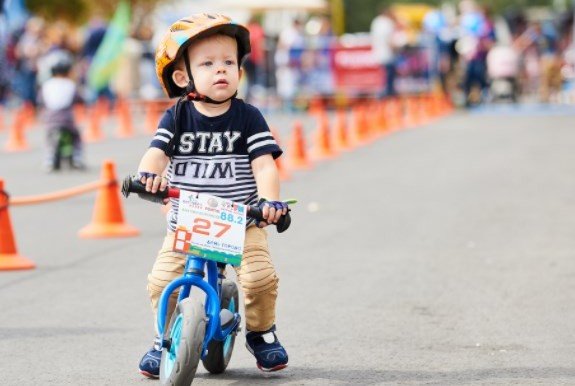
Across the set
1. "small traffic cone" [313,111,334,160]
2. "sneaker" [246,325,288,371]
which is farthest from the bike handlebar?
"small traffic cone" [313,111,334,160]

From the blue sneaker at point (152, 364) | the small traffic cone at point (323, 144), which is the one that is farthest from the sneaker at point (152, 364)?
the small traffic cone at point (323, 144)

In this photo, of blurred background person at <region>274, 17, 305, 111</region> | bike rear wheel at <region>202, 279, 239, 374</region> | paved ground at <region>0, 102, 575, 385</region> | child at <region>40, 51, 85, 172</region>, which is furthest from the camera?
blurred background person at <region>274, 17, 305, 111</region>

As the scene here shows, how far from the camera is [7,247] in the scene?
980 cm

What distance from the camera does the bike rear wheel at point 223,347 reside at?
6.09 meters

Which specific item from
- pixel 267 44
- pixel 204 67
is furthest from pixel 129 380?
pixel 267 44

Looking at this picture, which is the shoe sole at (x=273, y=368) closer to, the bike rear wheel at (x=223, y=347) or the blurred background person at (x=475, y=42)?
the bike rear wheel at (x=223, y=347)

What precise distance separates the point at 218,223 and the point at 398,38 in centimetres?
2588

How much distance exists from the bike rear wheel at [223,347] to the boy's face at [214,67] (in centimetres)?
86

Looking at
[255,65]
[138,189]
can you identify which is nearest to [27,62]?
[255,65]

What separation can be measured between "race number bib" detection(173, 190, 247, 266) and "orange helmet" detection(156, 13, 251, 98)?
2.16 feet

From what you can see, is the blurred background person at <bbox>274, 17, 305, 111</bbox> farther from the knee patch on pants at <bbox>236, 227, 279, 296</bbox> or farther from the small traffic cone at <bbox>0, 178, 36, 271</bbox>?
the knee patch on pants at <bbox>236, 227, 279, 296</bbox>

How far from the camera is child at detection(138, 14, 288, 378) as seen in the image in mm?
5836

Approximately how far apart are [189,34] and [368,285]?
3518 mm

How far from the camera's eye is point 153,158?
231 inches
